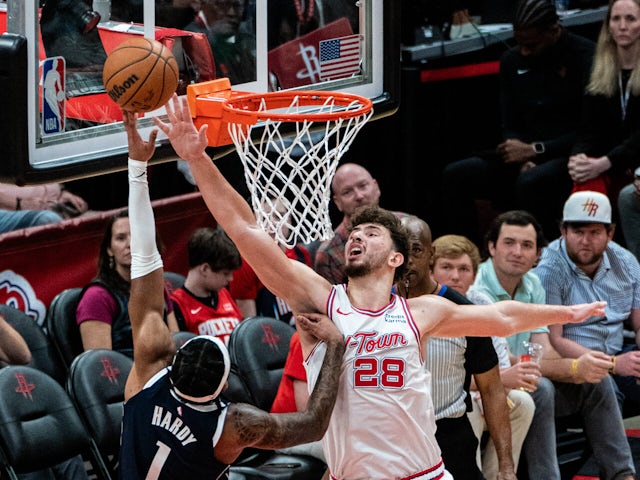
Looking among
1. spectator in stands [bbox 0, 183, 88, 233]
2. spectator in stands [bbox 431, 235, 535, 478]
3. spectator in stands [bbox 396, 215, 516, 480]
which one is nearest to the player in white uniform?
spectator in stands [bbox 396, 215, 516, 480]

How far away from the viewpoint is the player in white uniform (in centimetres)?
426

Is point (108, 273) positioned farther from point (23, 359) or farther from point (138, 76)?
point (138, 76)

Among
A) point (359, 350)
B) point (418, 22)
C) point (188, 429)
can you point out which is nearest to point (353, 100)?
point (359, 350)

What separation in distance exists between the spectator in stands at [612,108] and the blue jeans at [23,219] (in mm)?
3999

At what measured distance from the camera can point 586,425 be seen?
6703 mm

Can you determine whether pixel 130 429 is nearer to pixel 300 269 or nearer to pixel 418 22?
pixel 300 269

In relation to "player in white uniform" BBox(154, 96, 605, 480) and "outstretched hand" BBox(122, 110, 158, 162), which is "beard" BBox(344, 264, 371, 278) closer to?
"player in white uniform" BBox(154, 96, 605, 480)

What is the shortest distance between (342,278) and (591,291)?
1.78m

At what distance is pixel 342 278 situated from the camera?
6477 mm

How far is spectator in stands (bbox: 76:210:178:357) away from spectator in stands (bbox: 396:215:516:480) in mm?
1525

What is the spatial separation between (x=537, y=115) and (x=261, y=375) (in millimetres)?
3928

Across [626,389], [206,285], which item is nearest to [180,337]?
[206,285]

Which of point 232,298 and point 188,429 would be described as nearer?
point 188,429

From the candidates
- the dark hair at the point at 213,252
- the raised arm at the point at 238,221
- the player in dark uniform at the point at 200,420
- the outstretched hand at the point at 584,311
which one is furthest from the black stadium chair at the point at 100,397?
the outstretched hand at the point at 584,311
